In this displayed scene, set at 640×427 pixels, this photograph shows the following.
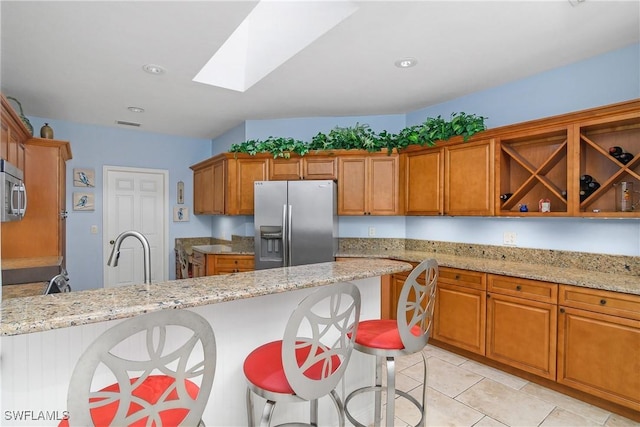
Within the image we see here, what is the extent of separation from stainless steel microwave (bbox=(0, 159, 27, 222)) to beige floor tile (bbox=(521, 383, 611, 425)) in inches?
153

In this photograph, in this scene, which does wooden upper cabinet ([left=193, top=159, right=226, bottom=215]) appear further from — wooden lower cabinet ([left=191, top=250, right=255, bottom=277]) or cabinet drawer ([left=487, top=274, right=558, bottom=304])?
cabinet drawer ([left=487, top=274, right=558, bottom=304])

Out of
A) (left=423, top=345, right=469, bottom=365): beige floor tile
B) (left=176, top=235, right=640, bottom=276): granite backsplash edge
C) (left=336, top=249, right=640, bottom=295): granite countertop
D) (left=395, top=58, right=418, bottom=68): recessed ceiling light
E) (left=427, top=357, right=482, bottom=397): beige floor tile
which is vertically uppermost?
(left=395, top=58, right=418, bottom=68): recessed ceiling light

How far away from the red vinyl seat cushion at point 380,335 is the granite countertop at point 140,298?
0.96 feet

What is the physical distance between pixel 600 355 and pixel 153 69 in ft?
13.6

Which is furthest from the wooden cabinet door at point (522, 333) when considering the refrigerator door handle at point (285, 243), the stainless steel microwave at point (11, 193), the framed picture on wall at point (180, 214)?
the framed picture on wall at point (180, 214)

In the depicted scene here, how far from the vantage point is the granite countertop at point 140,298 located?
97cm

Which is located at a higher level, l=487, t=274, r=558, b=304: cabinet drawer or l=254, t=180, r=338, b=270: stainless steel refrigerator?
l=254, t=180, r=338, b=270: stainless steel refrigerator

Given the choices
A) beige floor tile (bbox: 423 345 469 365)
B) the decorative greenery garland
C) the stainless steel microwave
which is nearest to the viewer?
the stainless steel microwave

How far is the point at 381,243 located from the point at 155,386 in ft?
11.7

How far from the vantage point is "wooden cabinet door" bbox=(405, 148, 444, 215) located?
3.63m

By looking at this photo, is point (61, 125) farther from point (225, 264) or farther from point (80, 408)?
point (80, 408)

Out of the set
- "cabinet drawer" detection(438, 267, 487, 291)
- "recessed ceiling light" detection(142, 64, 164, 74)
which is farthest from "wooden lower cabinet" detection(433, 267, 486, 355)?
"recessed ceiling light" detection(142, 64, 164, 74)

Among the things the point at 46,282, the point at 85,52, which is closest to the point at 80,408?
the point at 46,282

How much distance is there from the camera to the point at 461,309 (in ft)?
10.2
